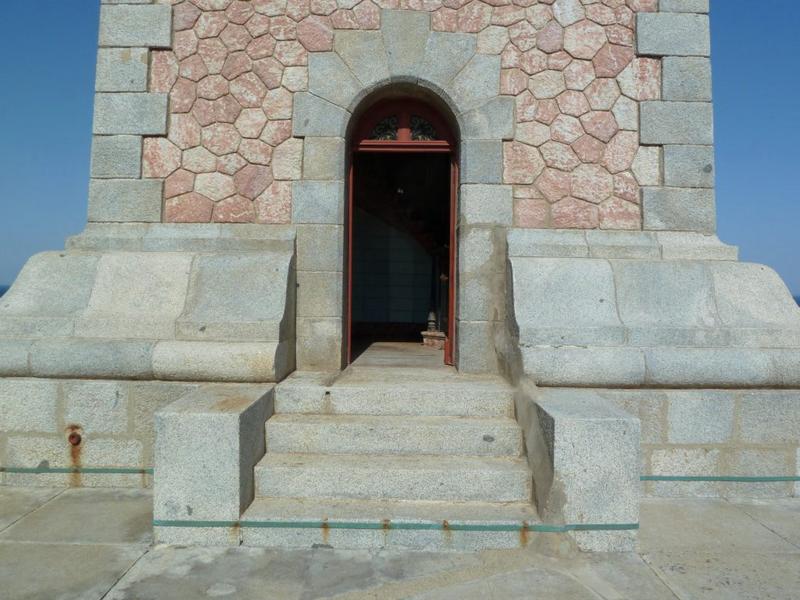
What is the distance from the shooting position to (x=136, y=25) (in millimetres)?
4809

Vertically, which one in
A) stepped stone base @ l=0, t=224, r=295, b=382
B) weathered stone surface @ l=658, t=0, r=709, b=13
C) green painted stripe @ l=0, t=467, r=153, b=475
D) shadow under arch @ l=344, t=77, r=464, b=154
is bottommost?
green painted stripe @ l=0, t=467, r=153, b=475

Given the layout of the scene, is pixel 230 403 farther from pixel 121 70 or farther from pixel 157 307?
pixel 121 70

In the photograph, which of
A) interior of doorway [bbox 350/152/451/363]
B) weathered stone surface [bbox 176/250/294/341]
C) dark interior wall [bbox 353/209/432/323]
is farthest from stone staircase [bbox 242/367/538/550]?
dark interior wall [bbox 353/209/432/323]

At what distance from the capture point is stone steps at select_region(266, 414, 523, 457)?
3.64 m

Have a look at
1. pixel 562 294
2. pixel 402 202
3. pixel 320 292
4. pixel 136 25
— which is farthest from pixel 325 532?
pixel 402 202

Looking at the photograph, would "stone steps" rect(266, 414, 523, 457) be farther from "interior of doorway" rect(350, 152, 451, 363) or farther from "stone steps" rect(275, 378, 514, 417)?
"interior of doorway" rect(350, 152, 451, 363)

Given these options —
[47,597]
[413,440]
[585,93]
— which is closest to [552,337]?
[413,440]

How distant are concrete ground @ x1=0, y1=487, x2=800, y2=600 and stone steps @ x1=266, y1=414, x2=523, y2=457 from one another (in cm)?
75

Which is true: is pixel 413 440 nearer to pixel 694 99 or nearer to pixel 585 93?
pixel 585 93

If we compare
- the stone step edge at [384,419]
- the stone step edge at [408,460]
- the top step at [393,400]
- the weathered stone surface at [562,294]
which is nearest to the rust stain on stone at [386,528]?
the stone step edge at [408,460]

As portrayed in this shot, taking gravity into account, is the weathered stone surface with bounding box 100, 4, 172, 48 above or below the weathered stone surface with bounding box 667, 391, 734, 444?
above

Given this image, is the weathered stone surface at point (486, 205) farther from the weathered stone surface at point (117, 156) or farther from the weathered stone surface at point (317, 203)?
the weathered stone surface at point (117, 156)

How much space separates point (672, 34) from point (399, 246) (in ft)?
21.6

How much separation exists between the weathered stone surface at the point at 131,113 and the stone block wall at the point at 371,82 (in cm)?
1
